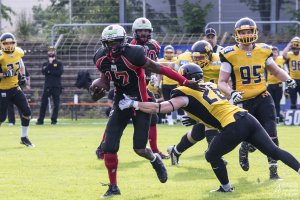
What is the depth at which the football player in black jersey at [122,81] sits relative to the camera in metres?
8.23

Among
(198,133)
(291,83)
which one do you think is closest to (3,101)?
(198,133)

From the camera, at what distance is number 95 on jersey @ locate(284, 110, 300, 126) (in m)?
19.2

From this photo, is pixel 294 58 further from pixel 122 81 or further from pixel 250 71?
pixel 122 81

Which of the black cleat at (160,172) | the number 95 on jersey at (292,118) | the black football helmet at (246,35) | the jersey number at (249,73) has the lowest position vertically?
the number 95 on jersey at (292,118)

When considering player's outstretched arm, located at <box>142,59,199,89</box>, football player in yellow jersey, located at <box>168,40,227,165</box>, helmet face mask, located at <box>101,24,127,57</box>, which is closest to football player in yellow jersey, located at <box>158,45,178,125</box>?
football player in yellow jersey, located at <box>168,40,227,165</box>

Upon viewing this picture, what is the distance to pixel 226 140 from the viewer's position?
8.08m

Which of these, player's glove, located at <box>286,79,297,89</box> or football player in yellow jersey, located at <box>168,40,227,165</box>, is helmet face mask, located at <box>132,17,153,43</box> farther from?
player's glove, located at <box>286,79,297,89</box>

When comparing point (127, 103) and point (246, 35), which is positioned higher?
point (246, 35)

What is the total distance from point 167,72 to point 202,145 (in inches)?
227

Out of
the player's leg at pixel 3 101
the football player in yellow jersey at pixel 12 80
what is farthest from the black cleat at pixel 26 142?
the player's leg at pixel 3 101

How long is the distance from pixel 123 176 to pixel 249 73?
2.11 meters

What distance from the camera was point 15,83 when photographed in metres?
14.3

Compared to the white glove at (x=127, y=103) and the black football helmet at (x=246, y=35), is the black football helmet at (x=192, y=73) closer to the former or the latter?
the white glove at (x=127, y=103)

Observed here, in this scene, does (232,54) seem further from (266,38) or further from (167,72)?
(266,38)
